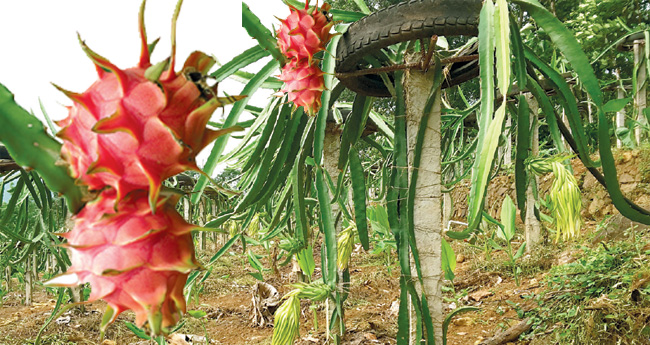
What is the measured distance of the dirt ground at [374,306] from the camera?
1.26m

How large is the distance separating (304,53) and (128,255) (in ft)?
1.18

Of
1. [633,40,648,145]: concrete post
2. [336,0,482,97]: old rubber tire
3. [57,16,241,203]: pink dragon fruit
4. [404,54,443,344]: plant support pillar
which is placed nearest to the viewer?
[57,16,241,203]: pink dragon fruit

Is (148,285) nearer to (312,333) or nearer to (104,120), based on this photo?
(104,120)

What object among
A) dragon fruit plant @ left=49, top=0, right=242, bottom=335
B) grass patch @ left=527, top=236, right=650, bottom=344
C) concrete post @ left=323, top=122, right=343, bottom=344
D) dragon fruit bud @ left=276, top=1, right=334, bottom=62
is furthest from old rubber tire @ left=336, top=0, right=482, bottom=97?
grass patch @ left=527, top=236, right=650, bottom=344

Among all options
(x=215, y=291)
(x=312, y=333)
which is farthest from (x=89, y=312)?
(x=312, y=333)

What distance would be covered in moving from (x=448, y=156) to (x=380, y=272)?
39.5 inches

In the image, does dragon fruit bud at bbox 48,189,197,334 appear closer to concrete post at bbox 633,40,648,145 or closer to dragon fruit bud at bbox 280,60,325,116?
dragon fruit bud at bbox 280,60,325,116

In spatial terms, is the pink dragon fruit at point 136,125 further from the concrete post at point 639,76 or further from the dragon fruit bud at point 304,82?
the concrete post at point 639,76

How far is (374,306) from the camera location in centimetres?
169

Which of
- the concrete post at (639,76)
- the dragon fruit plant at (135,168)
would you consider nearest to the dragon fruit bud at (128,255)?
the dragon fruit plant at (135,168)

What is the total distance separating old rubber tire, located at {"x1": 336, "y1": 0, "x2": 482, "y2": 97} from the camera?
17.4 inches

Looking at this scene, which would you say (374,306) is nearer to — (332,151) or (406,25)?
(332,151)

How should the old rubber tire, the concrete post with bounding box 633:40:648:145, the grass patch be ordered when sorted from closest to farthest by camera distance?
1. the old rubber tire
2. the grass patch
3. the concrete post with bounding box 633:40:648:145

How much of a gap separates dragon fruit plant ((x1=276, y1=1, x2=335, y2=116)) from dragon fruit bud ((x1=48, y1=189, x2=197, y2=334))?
1.09 feet
